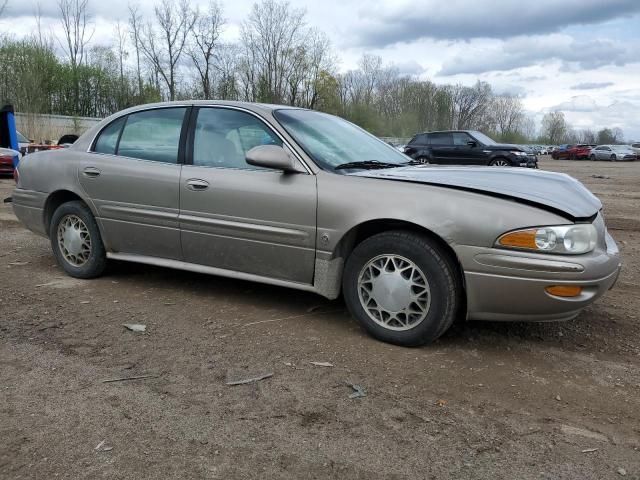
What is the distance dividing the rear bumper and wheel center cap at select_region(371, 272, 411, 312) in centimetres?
37

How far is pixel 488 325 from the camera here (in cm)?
386

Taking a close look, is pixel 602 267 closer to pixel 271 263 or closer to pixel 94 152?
pixel 271 263

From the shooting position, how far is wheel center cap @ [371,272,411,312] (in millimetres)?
3395

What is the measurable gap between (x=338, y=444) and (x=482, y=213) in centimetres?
151

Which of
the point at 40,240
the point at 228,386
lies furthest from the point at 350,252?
the point at 40,240

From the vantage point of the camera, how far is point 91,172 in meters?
4.62

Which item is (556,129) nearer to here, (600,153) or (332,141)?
(600,153)

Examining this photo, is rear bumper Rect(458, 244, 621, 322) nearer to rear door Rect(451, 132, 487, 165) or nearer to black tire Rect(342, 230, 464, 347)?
black tire Rect(342, 230, 464, 347)

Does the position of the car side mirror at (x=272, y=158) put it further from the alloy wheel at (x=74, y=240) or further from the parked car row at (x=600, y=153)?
the parked car row at (x=600, y=153)

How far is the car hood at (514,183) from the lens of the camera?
3.21m

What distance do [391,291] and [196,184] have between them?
1622 mm

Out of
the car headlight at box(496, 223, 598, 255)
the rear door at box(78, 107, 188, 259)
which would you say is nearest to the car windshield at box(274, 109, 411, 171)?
the rear door at box(78, 107, 188, 259)

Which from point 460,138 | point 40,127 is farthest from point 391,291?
point 40,127

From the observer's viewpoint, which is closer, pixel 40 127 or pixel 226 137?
pixel 226 137
